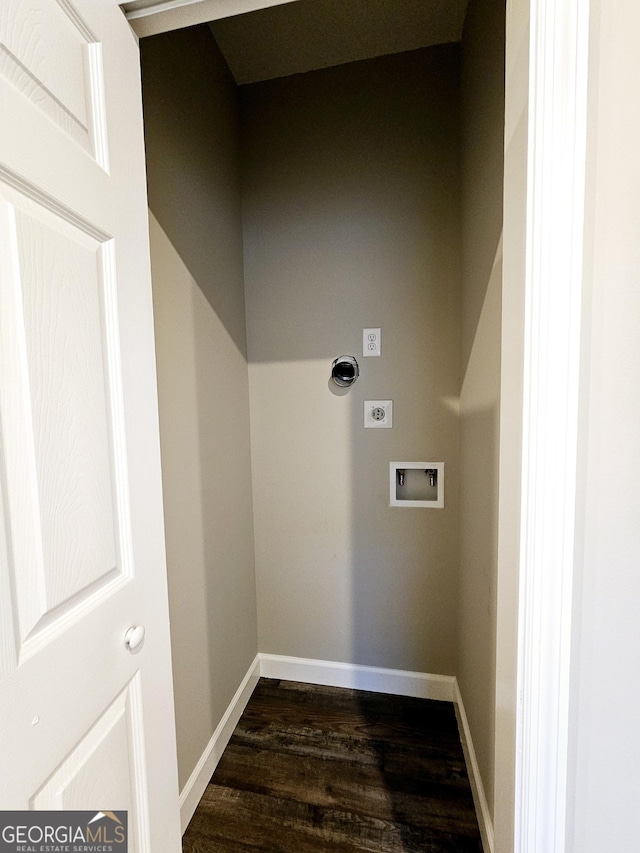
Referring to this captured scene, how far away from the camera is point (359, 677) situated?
1.86 m

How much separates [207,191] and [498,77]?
3.39 feet

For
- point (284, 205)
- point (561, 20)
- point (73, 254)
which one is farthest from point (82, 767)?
point (284, 205)

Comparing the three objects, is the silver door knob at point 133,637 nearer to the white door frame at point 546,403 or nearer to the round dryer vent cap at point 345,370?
the white door frame at point 546,403

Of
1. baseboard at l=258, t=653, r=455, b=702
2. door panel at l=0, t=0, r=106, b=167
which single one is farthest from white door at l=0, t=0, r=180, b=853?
baseboard at l=258, t=653, r=455, b=702

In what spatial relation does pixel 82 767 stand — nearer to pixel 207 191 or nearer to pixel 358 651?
pixel 358 651

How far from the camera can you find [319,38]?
1.54m

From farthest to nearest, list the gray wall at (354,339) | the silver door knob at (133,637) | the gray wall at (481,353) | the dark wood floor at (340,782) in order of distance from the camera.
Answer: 1. the gray wall at (354,339)
2. the dark wood floor at (340,782)
3. the gray wall at (481,353)
4. the silver door knob at (133,637)

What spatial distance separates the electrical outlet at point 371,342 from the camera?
1.74m

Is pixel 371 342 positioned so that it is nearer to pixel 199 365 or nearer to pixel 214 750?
pixel 199 365

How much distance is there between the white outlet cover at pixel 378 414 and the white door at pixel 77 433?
3.69 feet

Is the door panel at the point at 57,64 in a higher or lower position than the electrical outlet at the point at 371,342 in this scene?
higher

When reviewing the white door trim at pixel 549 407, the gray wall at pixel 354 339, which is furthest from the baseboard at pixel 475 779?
the white door trim at pixel 549 407

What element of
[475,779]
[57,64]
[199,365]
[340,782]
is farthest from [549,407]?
[340,782]

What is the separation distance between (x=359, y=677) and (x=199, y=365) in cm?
166
